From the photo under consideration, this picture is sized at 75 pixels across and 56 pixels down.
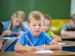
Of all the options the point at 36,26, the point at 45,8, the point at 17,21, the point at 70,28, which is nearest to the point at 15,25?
the point at 17,21

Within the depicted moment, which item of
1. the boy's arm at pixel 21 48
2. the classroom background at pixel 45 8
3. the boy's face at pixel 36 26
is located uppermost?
the classroom background at pixel 45 8

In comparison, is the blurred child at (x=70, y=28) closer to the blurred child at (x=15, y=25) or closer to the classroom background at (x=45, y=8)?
the blurred child at (x=15, y=25)

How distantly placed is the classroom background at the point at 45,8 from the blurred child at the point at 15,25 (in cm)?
253

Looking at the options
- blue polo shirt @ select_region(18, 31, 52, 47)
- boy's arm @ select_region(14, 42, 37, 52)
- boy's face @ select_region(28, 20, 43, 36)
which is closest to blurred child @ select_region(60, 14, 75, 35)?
blue polo shirt @ select_region(18, 31, 52, 47)

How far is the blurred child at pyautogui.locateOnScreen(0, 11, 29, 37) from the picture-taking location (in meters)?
3.04

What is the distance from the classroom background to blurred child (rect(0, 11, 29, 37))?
8.31ft

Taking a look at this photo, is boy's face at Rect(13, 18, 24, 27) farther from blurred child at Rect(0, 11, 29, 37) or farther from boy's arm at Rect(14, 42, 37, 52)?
boy's arm at Rect(14, 42, 37, 52)

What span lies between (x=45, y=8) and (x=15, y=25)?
3137 millimetres

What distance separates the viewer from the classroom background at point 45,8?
575 cm

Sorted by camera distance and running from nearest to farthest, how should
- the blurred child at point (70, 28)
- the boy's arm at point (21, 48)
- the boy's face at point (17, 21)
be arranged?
1. the boy's arm at point (21, 48)
2. the boy's face at point (17, 21)
3. the blurred child at point (70, 28)

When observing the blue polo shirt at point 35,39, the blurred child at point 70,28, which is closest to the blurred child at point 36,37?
the blue polo shirt at point 35,39

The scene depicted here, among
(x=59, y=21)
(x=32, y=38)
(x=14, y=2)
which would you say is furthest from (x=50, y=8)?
(x=32, y=38)

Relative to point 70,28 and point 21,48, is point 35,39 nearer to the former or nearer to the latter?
point 21,48

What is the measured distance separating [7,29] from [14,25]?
0.25m
